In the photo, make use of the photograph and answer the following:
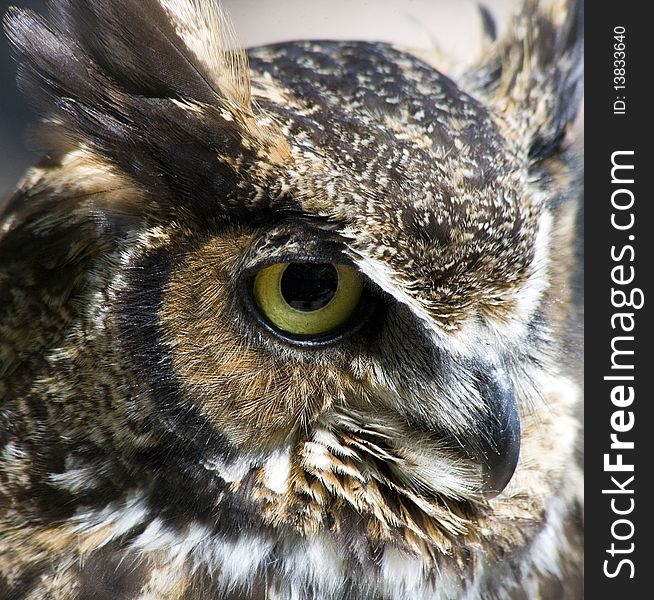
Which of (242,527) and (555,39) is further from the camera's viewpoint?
(555,39)

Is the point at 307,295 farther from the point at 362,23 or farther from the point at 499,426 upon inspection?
the point at 362,23

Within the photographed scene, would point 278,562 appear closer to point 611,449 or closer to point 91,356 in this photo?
point 91,356

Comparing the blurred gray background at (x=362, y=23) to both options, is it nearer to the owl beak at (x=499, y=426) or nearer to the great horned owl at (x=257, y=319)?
the great horned owl at (x=257, y=319)

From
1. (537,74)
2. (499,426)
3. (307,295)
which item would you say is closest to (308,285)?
(307,295)

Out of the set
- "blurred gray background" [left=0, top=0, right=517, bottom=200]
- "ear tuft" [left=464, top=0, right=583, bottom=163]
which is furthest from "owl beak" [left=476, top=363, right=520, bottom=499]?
"blurred gray background" [left=0, top=0, right=517, bottom=200]

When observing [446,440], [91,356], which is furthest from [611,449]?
[91,356]

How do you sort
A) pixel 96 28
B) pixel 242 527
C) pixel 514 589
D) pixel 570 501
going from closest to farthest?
pixel 96 28
pixel 242 527
pixel 514 589
pixel 570 501
